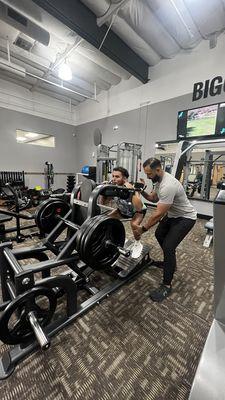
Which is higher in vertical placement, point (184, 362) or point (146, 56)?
point (146, 56)

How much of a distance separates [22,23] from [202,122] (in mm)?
4609

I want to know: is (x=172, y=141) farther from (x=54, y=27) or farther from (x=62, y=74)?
(x=54, y=27)

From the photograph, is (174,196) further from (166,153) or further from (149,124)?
(149,124)

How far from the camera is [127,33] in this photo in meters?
4.10

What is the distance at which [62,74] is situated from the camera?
470cm

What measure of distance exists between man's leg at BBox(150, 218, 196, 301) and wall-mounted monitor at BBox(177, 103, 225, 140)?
12.2 feet

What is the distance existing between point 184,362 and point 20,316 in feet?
4.07

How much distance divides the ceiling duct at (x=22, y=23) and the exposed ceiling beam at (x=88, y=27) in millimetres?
730

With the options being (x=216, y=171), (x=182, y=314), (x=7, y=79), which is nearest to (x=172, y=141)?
A: (x=216, y=171)

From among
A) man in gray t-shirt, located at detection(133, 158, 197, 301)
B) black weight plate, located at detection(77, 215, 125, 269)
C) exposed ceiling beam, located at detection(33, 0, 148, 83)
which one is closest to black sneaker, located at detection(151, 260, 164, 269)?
man in gray t-shirt, located at detection(133, 158, 197, 301)

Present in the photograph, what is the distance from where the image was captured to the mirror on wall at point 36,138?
24.1ft

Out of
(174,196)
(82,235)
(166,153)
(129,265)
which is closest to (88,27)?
(166,153)

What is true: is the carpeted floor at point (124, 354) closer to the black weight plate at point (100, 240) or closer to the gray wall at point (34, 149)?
the black weight plate at point (100, 240)

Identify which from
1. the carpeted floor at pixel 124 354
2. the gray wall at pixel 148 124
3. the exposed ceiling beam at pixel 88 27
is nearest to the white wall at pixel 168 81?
the gray wall at pixel 148 124
